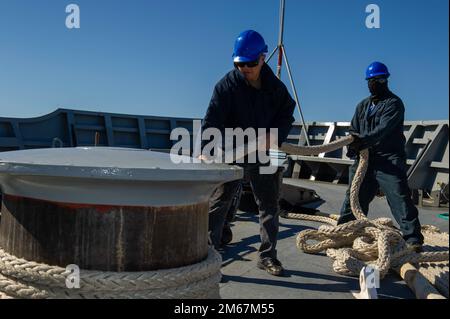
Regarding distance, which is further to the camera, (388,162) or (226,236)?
(388,162)

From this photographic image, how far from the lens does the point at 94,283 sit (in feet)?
4.11

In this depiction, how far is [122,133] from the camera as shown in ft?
23.1

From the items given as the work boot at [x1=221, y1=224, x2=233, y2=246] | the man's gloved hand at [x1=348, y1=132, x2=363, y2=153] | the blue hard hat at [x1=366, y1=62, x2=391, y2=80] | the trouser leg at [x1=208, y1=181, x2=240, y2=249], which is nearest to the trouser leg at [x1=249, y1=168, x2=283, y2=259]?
the trouser leg at [x1=208, y1=181, x2=240, y2=249]

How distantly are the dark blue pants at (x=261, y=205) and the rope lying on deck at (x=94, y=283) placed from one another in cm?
98

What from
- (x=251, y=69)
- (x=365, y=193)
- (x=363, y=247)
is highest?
(x=251, y=69)

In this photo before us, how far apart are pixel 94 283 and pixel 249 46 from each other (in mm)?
1410

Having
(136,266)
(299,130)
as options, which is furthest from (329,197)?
(136,266)

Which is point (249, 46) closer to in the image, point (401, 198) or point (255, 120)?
point (255, 120)

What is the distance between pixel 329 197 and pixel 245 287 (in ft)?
10.9

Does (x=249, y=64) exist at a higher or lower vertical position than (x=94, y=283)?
higher

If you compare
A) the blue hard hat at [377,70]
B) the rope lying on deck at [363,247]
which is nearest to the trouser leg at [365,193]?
the rope lying on deck at [363,247]

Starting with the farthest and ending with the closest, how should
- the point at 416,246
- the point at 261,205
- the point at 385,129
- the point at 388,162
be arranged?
the point at 388,162, the point at 385,129, the point at 416,246, the point at 261,205

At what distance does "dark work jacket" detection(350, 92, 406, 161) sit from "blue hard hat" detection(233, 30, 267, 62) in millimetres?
1146

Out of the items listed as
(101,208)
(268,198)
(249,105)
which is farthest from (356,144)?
(101,208)
